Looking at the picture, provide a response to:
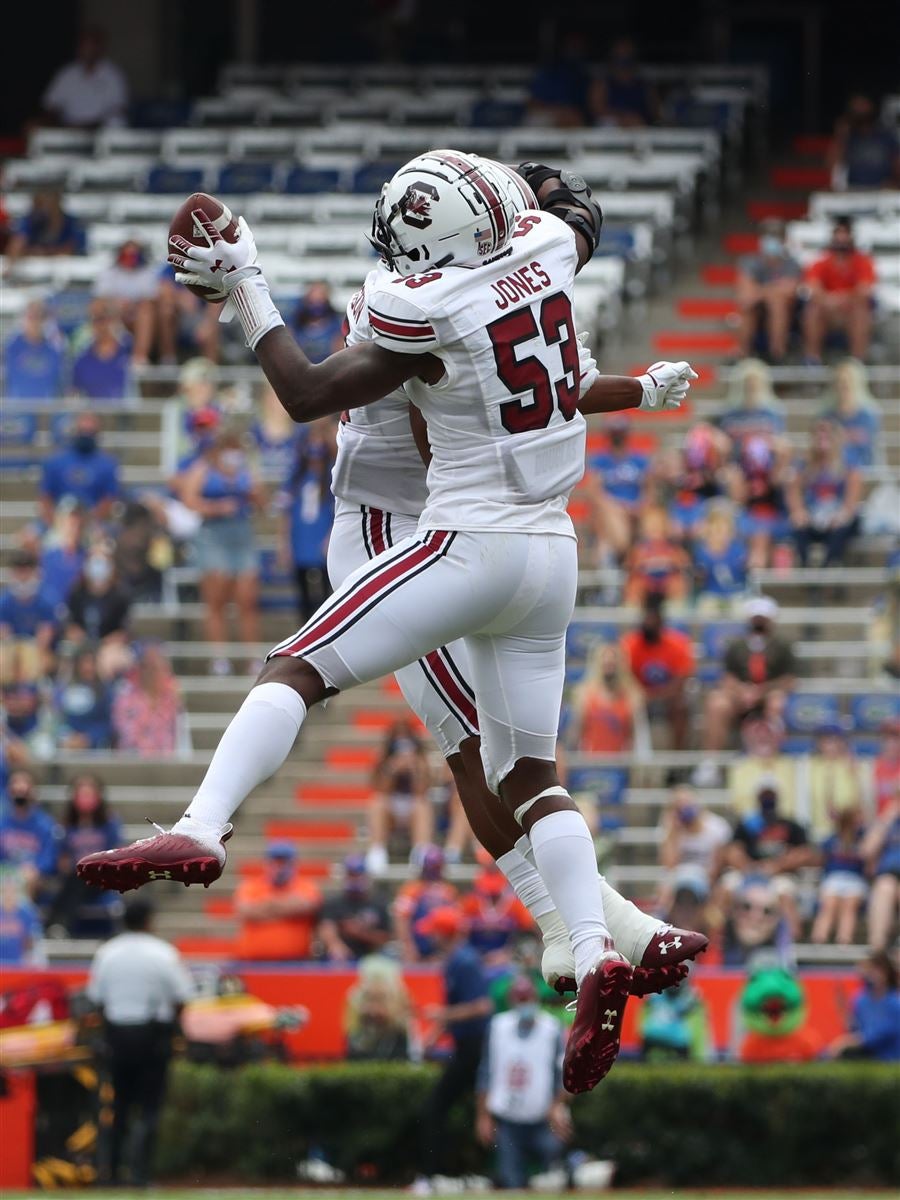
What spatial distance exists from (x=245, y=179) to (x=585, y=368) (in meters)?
13.9

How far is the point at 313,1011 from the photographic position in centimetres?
1387

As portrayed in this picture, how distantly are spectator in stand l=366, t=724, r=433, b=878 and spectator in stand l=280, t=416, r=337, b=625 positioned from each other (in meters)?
1.02

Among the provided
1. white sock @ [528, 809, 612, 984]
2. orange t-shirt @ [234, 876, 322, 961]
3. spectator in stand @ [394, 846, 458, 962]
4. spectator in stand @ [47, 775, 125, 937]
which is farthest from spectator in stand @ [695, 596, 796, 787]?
white sock @ [528, 809, 612, 984]

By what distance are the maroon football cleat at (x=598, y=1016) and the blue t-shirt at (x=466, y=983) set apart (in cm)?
661

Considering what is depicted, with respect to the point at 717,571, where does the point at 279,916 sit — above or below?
below

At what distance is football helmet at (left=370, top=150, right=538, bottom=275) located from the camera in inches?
248

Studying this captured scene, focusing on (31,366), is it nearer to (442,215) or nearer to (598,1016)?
(442,215)

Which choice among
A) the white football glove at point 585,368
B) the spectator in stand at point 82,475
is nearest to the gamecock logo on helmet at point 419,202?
the white football glove at point 585,368

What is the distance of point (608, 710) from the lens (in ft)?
48.3

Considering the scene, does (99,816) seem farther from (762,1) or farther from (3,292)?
(762,1)

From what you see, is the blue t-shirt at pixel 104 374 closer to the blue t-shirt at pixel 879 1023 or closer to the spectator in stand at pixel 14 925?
the spectator in stand at pixel 14 925

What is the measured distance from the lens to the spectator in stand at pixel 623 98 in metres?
20.5

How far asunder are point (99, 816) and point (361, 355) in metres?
8.57

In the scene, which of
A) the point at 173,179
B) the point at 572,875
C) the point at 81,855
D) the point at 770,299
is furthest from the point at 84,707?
the point at 572,875
